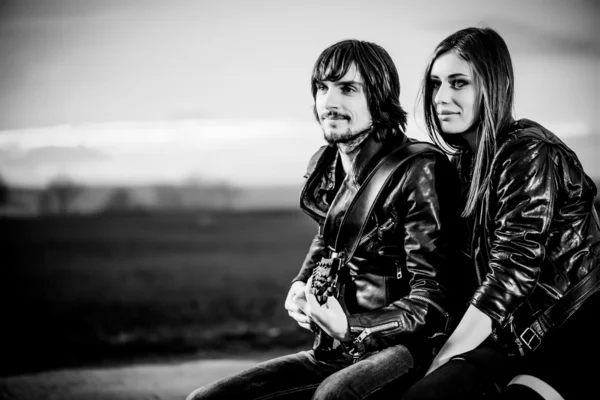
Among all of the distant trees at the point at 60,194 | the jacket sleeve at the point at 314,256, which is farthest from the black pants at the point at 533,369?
the distant trees at the point at 60,194

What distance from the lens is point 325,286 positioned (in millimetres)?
1743

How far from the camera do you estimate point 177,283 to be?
20.0ft

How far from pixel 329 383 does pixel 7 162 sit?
16.4 feet

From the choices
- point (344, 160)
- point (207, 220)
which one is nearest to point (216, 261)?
point (207, 220)

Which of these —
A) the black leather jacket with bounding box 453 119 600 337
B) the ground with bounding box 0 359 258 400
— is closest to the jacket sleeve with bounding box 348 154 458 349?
the black leather jacket with bounding box 453 119 600 337

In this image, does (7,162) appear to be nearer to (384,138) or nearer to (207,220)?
(207,220)

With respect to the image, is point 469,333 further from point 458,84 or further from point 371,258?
point 458,84

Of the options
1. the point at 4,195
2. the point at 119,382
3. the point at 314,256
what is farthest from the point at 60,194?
the point at 314,256

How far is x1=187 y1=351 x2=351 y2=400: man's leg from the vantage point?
1881 mm

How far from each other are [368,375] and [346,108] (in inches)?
29.4

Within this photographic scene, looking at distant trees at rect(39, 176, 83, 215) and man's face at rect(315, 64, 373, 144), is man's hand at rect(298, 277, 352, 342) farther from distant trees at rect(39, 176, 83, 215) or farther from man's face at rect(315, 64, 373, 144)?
distant trees at rect(39, 176, 83, 215)

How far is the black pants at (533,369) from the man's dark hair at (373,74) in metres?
0.69

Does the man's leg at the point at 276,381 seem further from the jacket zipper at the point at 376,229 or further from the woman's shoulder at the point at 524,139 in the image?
the woman's shoulder at the point at 524,139

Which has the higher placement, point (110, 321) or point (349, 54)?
point (349, 54)
